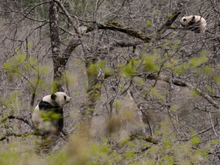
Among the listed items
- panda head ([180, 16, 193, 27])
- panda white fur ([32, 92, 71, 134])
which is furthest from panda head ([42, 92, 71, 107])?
panda head ([180, 16, 193, 27])

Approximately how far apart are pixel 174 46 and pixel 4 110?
326 cm

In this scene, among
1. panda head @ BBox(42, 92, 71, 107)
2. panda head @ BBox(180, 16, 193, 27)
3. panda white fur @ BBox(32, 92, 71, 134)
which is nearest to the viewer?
panda white fur @ BBox(32, 92, 71, 134)

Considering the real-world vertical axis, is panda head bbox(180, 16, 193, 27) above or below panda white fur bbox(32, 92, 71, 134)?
above

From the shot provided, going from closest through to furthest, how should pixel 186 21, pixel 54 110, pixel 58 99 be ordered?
pixel 54 110, pixel 58 99, pixel 186 21

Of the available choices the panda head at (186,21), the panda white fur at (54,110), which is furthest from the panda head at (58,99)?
the panda head at (186,21)

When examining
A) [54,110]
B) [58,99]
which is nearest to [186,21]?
[58,99]

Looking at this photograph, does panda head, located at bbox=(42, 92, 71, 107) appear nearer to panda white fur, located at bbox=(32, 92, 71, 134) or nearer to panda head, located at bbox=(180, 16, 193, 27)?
panda white fur, located at bbox=(32, 92, 71, 134)

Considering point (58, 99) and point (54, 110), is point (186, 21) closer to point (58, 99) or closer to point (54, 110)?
point (58, 99)

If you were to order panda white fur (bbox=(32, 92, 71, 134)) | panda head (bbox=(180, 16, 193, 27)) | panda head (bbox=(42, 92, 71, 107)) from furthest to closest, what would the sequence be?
panda head (bbox=(180, 16, 193, 27)), panda head (bbox=(42, 92, 71, 107)), panda white fur (bbox=(32, 92, 71, 134))

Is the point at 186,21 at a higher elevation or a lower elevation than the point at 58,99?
higher

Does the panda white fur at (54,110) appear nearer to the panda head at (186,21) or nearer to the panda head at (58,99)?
the panda head at (58,99)

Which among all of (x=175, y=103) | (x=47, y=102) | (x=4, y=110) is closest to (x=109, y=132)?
(x=175, y=103)

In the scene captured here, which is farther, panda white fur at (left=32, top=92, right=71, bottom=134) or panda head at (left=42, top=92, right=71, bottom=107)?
panda head at (left=42, top=92, right=71, bottom=107)

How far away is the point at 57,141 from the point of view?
160 inches
